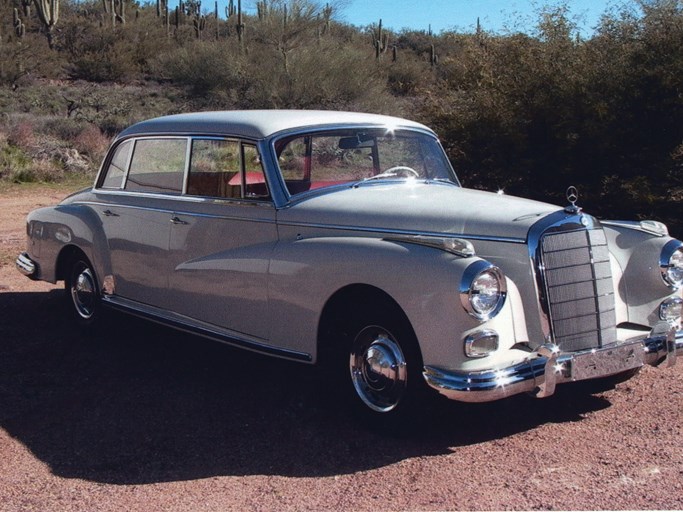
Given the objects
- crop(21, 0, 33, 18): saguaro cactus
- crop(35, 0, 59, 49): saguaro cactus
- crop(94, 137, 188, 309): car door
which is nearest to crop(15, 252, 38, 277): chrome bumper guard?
crop(94, 137, 188, 309): car door

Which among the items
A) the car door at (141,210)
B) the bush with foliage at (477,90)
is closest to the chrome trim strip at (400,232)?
the car door at (141,210)

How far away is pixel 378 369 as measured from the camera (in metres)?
4.44

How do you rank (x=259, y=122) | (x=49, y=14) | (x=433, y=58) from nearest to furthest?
1. (x=259, y=122)
2. (x=49, y=14)
3. (x=433, y=58)

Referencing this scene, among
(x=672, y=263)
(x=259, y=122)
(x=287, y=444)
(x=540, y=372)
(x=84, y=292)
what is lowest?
(x=287, y=444)

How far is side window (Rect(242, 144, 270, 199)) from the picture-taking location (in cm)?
526

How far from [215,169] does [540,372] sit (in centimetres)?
264

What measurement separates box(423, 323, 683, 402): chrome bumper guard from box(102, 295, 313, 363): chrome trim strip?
107cm

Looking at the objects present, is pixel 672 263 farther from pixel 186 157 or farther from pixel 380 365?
pixel 186 157

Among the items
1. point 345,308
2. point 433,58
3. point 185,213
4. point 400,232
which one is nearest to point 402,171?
point 400,232

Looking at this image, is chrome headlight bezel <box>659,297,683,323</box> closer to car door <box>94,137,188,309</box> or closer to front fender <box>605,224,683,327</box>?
front fender <box>605,224,683,327</box>

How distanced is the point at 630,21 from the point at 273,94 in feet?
61.1

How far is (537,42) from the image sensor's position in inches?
444

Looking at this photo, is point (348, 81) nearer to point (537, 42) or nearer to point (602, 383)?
point (537, 42)

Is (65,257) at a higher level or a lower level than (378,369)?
higher
